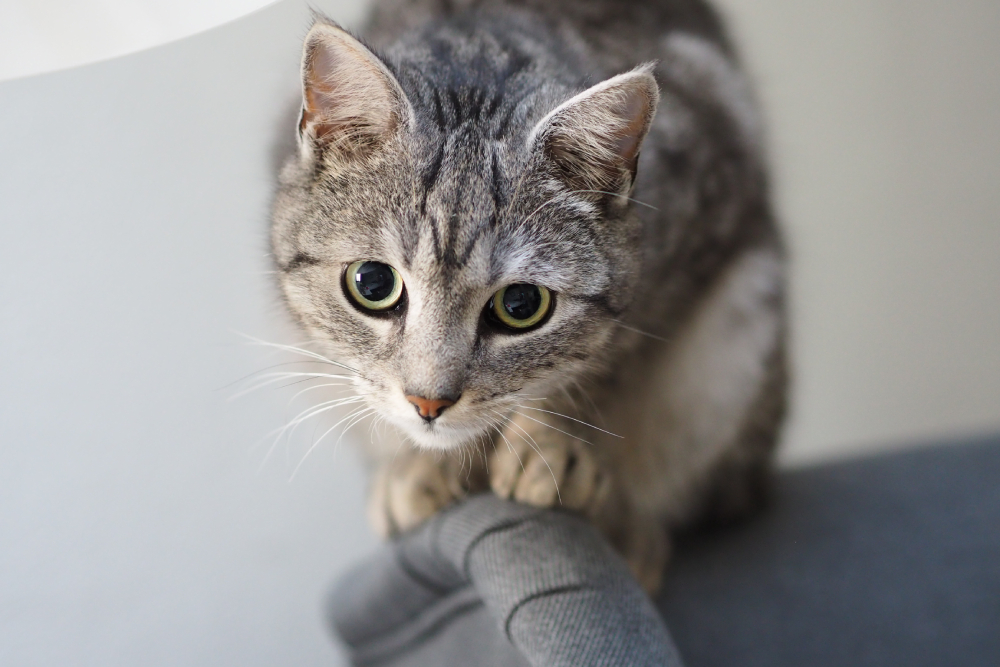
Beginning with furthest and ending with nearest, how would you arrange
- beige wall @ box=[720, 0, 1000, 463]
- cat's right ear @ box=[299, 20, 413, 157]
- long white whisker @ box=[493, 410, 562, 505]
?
beige wall @ box=[720, 0, 1000, 463] → long white whisker @ box=[493, 410, 562, 505] → cat's right ear @ box=[299, 20, 413, 157]

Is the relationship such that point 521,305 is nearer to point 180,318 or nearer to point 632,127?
point 632,127

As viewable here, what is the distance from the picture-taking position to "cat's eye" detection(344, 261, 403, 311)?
2.11 ft

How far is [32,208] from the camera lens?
781 mm

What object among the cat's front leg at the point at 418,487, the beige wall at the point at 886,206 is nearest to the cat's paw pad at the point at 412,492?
the cat's front leg at the point at 418,487

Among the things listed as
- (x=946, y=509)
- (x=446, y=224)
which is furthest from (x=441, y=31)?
(x=946, y=509)

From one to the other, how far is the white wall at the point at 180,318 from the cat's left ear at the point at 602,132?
0.89ft

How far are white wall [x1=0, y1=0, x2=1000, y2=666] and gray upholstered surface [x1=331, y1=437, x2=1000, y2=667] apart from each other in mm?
182

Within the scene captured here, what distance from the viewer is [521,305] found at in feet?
2.11

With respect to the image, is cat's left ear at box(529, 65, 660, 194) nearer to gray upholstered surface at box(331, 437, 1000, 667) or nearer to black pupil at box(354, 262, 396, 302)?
black pupil at box(354, 262, 396, 302)

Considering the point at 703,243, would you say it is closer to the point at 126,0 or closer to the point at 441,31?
the point at 441,31

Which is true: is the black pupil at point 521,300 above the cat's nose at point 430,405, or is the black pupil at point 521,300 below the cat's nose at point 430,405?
above

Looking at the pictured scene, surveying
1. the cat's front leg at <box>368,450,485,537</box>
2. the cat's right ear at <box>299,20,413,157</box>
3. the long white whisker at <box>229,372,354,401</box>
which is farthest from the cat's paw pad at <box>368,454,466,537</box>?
the cat's right ear at <box>299,20,413,157</box>

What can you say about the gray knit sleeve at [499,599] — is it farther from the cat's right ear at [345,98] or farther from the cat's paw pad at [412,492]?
the cat's right ear at [345,98]

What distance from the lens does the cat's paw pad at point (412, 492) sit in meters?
0.82
